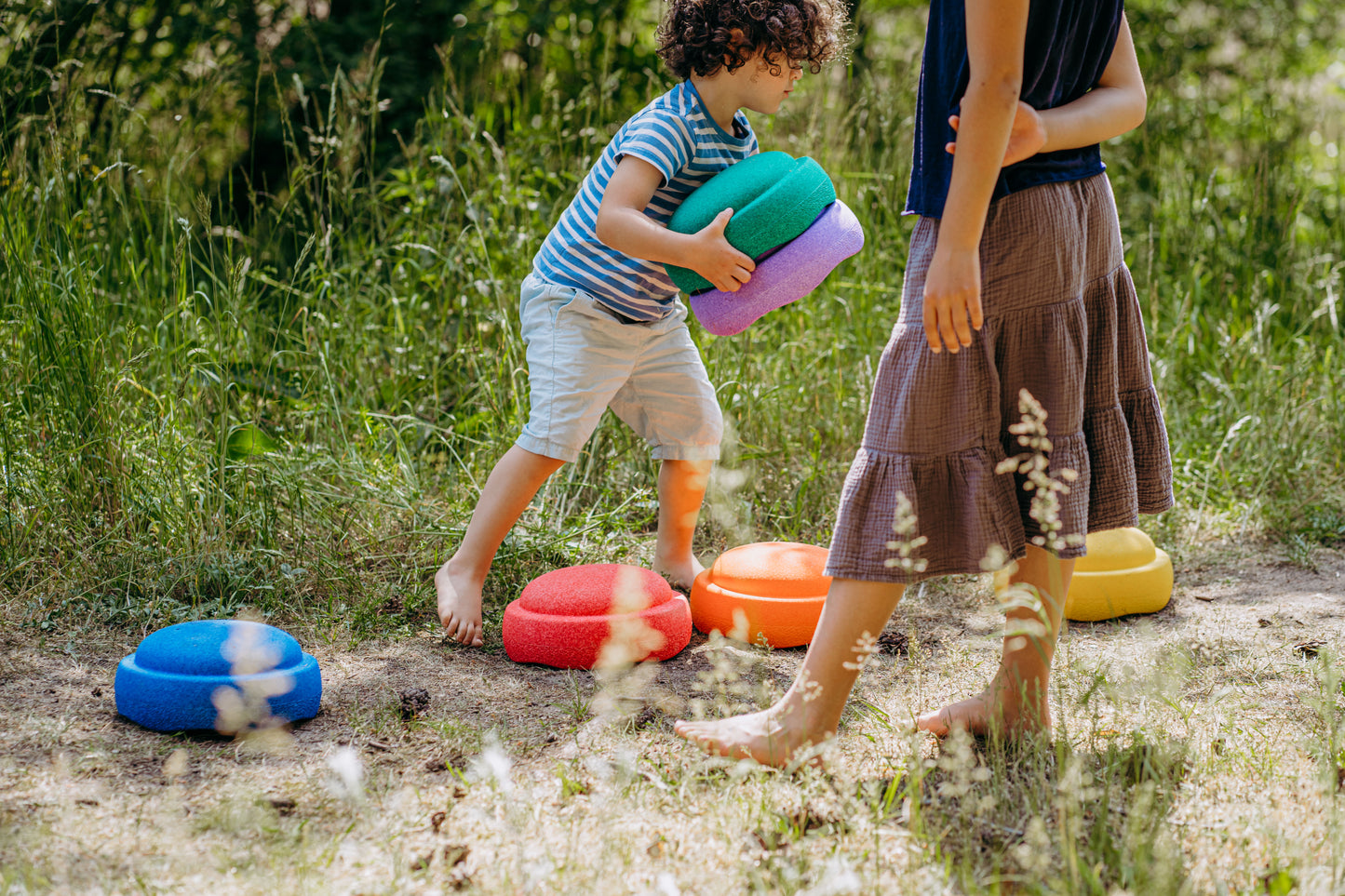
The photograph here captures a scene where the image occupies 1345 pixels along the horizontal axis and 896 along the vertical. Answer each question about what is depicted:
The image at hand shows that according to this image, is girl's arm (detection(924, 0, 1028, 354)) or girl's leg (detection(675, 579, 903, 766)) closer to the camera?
girl's arm (detection(924, 0, 1028, 354))

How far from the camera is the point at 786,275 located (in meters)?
2.08

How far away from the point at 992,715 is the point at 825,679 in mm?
340

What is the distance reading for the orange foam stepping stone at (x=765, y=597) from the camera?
2328 millimetres

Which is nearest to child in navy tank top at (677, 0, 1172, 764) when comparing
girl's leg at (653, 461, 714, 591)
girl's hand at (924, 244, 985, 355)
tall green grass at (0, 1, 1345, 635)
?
girl's hand at (924, 244, 985, 355)

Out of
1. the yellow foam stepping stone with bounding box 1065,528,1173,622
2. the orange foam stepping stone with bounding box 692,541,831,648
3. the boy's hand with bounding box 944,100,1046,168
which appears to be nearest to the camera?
the boy's hand with bounding box 944,100,1046,168

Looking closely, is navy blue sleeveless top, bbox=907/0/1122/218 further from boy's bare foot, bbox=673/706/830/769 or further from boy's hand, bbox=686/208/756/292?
boy's bare foot, bbox=673/706/830/769

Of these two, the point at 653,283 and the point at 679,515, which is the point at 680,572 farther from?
the point at 653,283

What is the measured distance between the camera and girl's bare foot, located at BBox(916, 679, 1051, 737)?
1753 millimetres

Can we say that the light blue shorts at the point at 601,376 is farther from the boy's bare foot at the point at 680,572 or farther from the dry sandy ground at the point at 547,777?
the dry sandy ground at the point at 547,777

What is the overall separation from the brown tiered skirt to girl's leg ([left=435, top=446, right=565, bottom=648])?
938 mm

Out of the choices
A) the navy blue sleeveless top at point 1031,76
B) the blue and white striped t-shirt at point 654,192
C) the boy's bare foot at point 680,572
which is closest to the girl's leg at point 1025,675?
the navy blue sleeveless top at point 1031,76

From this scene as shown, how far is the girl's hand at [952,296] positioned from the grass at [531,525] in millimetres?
588

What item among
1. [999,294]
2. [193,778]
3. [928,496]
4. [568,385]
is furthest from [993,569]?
[193,778]

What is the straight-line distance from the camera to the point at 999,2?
1418 mm
